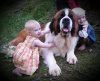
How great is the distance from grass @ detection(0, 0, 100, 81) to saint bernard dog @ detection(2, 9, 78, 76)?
0.14 m

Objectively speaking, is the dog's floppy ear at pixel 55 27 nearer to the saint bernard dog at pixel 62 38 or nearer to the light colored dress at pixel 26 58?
the saint bernard dog at pixel 62 38

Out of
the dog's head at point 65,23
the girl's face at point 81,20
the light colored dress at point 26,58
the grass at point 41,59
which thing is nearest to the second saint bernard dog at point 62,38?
the dog's head at point 65,23

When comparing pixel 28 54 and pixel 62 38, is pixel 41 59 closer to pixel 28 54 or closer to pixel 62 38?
Answer: pixel 28 54

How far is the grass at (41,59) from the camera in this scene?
1945 mm

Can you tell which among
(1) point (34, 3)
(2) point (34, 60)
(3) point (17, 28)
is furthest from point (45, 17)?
(2) point (34, 60)

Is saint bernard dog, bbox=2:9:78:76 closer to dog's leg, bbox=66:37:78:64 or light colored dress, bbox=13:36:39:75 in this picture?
dog's leg, bbox=66:37:78:64

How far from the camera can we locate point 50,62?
7.25ft

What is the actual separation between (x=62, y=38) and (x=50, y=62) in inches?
25.1

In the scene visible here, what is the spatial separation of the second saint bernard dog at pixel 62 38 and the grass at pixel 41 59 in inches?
5.4

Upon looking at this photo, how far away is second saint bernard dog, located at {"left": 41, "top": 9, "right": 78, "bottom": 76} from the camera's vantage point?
2.12 meters

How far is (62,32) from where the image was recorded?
228cm

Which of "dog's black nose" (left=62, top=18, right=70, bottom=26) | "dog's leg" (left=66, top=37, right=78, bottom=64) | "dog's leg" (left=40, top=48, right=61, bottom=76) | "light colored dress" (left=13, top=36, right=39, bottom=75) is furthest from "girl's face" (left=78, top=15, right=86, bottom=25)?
"light colored dress" (left=13, top=36, right=39, bottom=75)

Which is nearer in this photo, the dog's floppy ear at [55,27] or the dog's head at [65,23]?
the dog's head at [65,23]

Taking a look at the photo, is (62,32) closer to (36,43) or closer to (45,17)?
(36,43)
